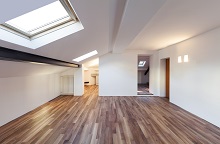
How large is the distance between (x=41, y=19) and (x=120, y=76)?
511cm

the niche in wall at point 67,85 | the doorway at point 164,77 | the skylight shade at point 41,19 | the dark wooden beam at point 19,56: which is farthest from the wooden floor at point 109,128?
the niche in wall at point 67,85

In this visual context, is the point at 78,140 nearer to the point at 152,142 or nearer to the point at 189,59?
the point at 152,142

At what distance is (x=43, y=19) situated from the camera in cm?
204

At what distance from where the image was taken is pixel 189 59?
4.32 meters

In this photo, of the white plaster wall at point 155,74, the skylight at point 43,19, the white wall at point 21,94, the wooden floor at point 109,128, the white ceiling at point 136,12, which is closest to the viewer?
the white ceiling at point 136,12

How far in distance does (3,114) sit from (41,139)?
4.19 ft

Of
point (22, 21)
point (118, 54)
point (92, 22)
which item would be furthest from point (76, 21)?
point (118, 54)

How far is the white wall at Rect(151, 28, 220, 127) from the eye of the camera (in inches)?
130

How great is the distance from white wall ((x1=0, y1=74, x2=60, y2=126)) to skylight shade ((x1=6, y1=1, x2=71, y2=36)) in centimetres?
183

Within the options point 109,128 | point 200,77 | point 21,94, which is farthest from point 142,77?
point 21,94

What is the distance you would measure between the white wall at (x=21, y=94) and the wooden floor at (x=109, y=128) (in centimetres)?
22

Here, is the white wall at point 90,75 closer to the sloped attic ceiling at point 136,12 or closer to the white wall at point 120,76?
the white wall at point 120,76

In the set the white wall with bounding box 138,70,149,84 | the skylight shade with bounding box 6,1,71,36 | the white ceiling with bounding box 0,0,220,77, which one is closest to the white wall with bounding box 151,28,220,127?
the white ceiling with bounding box 0,0,220,77

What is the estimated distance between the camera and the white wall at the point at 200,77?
10.8ft
